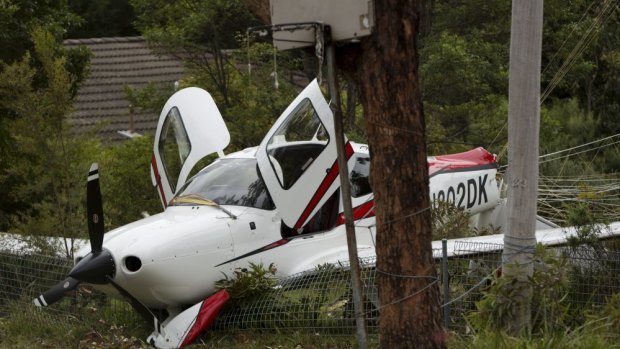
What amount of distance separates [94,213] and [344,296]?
2.56m

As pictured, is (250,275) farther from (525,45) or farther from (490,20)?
(490,20)

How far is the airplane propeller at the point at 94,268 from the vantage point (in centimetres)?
962

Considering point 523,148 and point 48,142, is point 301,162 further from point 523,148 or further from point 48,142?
point 48,142

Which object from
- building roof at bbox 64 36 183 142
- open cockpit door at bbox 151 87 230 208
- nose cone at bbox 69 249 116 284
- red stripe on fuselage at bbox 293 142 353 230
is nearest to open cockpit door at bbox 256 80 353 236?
red stripe on fuselage at bbox 293 142 353 230

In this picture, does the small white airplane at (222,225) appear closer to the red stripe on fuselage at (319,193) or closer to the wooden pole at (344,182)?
the red stripe on fuselage at (319,193)

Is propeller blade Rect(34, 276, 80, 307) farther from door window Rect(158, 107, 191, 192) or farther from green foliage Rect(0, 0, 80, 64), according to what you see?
green foliage Rect(0, 0, 80, 64)

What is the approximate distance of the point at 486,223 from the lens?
13.6 m

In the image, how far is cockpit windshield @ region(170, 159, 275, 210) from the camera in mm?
10734

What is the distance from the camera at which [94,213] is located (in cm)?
998

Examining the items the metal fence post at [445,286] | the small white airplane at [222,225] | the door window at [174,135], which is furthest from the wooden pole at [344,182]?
the door window at [174,135]

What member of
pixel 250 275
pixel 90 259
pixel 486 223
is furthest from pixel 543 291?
pixel 486 223

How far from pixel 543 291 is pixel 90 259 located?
14.0 ft

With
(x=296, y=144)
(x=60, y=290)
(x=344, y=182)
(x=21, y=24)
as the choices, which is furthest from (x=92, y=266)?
(x=21, y=24)

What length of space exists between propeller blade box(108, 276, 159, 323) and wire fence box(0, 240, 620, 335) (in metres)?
0.66
